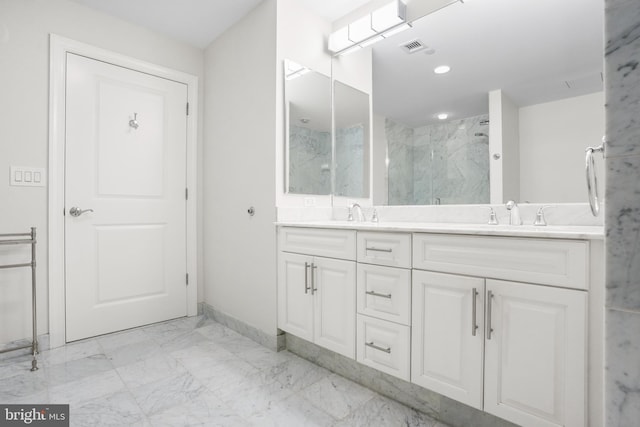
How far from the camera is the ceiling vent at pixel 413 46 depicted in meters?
2.00

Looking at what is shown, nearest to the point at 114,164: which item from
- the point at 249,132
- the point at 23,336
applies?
the point at 249,132

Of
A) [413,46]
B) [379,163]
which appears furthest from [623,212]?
[413,46]

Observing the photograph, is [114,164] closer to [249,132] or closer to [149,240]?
[149,240]

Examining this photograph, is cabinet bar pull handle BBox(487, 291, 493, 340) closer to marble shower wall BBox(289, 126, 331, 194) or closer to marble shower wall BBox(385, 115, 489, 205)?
marble shower wall BBox(385, 115, 489, 205)

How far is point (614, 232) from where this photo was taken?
1.92ft

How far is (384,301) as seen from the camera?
1.47 meters

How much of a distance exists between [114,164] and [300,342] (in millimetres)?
1883

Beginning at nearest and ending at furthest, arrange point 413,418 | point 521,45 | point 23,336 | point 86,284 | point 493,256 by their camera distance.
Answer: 1. point 493,256
2. point 413,418
3. point 521,45
4. point 23,336
5. point 86,284

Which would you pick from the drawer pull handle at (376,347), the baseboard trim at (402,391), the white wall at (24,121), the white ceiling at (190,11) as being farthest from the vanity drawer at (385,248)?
the white wall at (24,121)

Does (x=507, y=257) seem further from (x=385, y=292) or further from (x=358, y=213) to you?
(x=358, y=213)

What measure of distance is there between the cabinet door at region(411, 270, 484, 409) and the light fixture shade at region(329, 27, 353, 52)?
69.0 inches

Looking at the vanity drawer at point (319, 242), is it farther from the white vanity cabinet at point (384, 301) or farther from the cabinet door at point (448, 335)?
the cabinet door at point (448, 335)

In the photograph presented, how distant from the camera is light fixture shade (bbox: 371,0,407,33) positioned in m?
1.98

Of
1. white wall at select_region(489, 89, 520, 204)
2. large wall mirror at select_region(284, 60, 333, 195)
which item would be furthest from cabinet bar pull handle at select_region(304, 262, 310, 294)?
white wall at select_region(489, 89, 520, 204)
